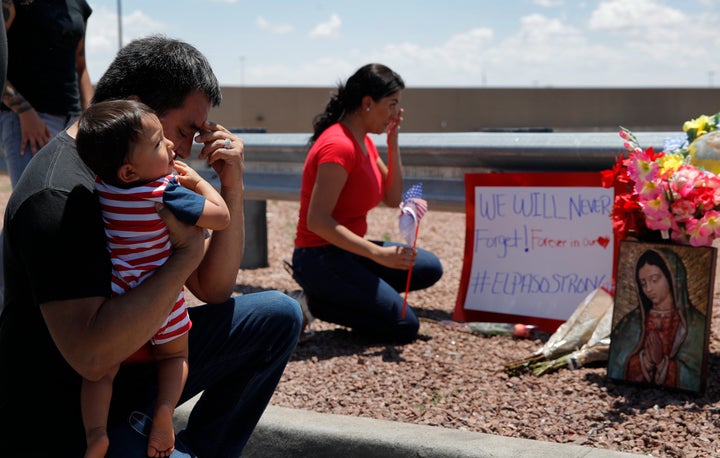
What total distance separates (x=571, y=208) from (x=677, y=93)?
94.1ft

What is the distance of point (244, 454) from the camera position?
11.5ft

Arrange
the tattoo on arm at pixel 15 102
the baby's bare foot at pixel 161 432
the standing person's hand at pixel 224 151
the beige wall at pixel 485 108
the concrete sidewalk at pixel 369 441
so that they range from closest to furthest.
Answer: the baby's bare foot at pixel 161 432 → the standing person's hand at pixel 224 151 → the concrete sidewalk at pixel 369 441 → the tattoo on arm at pixel 15 102 → the beige wall at pixel 485 108

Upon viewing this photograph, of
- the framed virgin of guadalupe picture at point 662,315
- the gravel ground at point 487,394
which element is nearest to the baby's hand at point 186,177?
the gravel ground at point 487,394

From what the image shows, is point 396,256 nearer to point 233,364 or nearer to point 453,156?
point 453,156

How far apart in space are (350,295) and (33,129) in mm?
1699

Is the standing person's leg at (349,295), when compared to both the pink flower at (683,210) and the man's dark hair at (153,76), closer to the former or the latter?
the pink flower at (683,210)

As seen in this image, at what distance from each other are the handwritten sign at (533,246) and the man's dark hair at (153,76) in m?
2.68

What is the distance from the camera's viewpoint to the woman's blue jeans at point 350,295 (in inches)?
187

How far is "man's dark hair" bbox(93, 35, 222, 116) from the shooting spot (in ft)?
8.91

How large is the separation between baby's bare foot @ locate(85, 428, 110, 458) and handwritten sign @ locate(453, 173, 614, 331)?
116 inches

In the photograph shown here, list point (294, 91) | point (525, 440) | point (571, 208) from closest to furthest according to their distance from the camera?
point (525, 440) < point (571, 208) < point (294, 91)

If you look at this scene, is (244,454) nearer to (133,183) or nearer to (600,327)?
(133,183)

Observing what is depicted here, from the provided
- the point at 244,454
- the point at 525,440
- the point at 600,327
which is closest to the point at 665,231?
the point at 600,327

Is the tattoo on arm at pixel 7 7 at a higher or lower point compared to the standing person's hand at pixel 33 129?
higher
